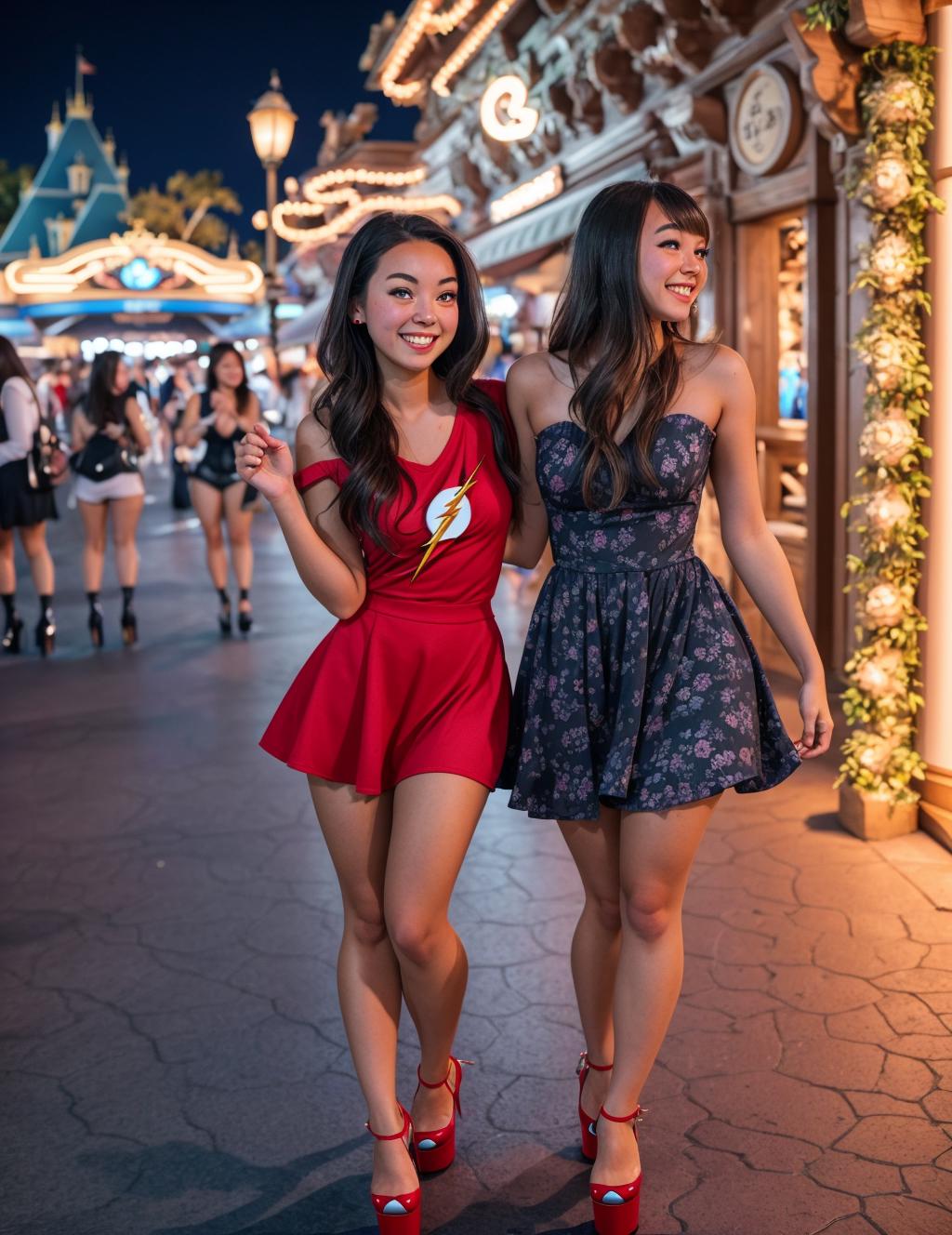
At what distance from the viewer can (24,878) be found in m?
4.88

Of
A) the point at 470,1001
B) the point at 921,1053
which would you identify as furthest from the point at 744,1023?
the point at 470,1001

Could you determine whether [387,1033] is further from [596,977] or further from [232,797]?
[232,797]

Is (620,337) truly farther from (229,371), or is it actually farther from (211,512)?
(211,512)

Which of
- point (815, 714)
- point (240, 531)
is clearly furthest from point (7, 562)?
point (815, 714)

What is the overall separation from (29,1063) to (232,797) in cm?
234

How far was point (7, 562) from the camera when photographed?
352 inches

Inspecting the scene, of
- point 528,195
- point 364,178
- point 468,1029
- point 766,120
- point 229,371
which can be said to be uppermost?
point 364,178

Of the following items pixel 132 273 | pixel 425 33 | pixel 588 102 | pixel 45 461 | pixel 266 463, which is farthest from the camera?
pixel 132 273

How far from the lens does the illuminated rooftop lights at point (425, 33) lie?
48.5ft

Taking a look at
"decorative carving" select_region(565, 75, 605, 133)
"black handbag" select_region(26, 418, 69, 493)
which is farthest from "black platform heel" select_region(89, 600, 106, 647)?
"decorative carving" select_region(565, 75, 605, 133)

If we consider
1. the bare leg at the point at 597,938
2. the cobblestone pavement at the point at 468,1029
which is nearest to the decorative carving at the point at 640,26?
the cobblestone pavement at the point at 468,1029

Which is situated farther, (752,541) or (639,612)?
(752,541)

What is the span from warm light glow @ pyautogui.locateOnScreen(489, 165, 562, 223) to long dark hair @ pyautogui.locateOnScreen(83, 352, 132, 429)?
237 inches

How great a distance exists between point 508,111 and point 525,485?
1144 cm
